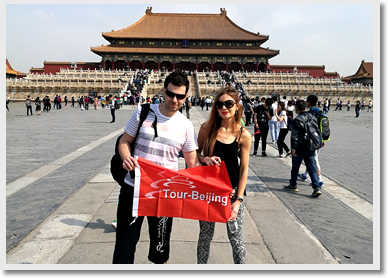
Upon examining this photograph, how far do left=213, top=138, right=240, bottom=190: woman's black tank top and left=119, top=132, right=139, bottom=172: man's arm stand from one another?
65 cm

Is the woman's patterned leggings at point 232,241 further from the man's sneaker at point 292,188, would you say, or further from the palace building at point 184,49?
the palace building at point 184,49

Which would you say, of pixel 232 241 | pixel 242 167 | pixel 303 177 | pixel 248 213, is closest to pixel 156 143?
pixel 242 167

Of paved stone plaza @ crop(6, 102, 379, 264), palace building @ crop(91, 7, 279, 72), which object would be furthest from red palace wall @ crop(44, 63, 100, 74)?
paved stone plaza @ crop(6, 102, 379, 264)

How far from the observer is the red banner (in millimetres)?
2301

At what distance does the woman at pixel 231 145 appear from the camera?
2.39 m

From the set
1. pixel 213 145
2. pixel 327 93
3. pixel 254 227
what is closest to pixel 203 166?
pixel 213 145

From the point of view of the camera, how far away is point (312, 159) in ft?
15.7

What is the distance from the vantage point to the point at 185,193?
2.38 meters

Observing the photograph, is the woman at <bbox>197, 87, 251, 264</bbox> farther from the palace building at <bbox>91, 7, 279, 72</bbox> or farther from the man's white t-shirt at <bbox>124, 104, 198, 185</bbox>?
the palace building at <bbox>91, 7, 279, 72</bbox>

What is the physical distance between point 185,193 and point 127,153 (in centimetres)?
55

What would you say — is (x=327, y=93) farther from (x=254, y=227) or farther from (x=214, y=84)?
(x=254, y=227)

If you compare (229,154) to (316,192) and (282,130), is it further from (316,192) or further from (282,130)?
(282,130)

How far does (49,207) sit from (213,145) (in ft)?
9.33

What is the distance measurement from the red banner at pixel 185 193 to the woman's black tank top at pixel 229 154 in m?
0.12
